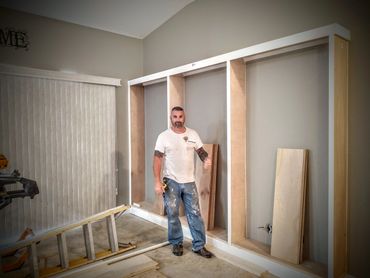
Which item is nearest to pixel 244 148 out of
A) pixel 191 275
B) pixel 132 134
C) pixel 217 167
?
pixel 217 167

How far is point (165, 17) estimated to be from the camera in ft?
13.7

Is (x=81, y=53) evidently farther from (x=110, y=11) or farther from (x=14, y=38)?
(x=14, y=38)

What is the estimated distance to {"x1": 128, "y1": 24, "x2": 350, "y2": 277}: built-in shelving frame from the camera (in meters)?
2.25

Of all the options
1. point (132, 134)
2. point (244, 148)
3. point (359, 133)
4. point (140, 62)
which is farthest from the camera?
point (140, 62)

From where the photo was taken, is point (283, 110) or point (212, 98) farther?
point (212, 98)

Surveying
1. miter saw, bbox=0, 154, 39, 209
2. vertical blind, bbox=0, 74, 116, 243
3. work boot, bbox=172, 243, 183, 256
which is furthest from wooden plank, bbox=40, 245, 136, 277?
vertical blind, bbox=0, 74, 116, 243

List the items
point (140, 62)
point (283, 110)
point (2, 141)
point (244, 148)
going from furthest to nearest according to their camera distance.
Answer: point (140, 62)
point (2, 141)
point (244, 148)
point (283, 110)

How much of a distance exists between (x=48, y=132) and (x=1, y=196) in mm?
1353

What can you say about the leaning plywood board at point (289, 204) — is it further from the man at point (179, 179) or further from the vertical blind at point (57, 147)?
the vertical blind at point (57, 147)

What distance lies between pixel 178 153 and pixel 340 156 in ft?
5.05

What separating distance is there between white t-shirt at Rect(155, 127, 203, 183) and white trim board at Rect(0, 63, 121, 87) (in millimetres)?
1718

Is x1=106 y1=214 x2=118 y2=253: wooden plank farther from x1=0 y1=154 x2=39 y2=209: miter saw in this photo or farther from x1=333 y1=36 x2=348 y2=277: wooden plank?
x1=333 y1=36 x2=348 y2=277: wooden plank

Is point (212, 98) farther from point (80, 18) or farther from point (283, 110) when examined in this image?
point (80, 18)

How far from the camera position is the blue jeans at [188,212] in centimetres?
303
